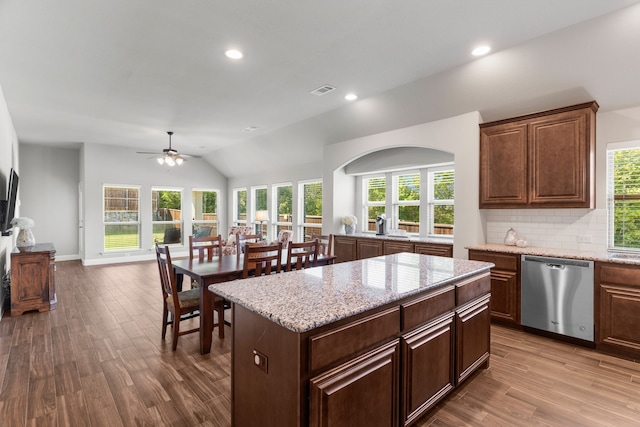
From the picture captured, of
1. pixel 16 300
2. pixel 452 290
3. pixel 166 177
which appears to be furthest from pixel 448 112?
pixel 166 177

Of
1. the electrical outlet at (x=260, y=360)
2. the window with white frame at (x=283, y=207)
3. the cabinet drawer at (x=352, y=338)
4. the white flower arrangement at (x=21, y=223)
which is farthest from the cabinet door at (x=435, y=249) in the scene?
the white flower arrangement at (x=21, y=223)

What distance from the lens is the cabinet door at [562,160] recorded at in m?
3.33

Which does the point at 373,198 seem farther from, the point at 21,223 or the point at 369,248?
the point at 21,223

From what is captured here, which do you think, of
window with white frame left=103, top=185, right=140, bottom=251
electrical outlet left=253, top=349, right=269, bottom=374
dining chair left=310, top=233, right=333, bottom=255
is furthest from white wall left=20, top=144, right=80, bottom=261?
electrical outlet left=253, top=349, right=269, bottom=374

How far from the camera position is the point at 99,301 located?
15.7ft

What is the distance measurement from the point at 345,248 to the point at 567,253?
3.22 m

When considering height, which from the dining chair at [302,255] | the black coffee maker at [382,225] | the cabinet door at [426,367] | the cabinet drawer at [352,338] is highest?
the black coffee maker at [382,225]

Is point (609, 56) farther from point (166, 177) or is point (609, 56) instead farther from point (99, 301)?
point (166, 177)

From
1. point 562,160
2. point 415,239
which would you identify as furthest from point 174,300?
point 562,160

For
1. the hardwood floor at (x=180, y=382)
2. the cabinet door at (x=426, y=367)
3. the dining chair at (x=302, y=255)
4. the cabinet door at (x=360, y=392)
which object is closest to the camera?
the cabinet door at (x=360, y=392)

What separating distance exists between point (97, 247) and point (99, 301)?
3832mm

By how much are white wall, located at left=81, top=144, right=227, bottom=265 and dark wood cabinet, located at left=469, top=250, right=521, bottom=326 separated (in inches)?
325

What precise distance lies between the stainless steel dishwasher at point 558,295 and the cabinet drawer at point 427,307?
6.08ft

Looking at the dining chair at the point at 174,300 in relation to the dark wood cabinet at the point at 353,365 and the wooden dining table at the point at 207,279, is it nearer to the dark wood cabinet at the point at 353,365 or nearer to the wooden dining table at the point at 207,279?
the wooden dining table at the point at 207,279
